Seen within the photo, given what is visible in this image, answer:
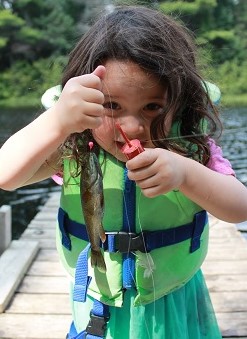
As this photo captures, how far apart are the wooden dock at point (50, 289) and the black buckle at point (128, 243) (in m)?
0.96

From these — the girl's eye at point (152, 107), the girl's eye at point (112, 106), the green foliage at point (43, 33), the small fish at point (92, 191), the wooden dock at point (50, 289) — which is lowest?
the green foliage at point (43, 33)

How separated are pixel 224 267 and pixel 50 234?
157cm

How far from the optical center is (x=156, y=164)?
1158 millimetres

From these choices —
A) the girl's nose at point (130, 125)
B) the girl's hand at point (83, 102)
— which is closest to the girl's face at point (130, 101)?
the girl's nose at point (130, 125)

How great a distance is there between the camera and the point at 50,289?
9.36 feet

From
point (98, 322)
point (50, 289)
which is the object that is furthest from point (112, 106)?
point (50, 289)

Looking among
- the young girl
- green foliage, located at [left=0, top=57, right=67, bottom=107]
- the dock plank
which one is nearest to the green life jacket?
the young girl

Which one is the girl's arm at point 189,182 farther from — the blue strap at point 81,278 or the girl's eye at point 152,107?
the blue strap at point 81,278

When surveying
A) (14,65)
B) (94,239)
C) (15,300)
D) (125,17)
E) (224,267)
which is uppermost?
(125,17)

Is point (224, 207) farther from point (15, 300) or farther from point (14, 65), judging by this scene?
point (14, 65)

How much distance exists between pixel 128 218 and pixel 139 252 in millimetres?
115

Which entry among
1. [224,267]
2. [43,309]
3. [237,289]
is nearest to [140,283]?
[43,309]

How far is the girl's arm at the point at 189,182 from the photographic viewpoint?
1146 mm

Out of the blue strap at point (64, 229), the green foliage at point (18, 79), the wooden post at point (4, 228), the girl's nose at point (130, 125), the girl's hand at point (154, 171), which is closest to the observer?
the girl's hand at point (154, 171)
